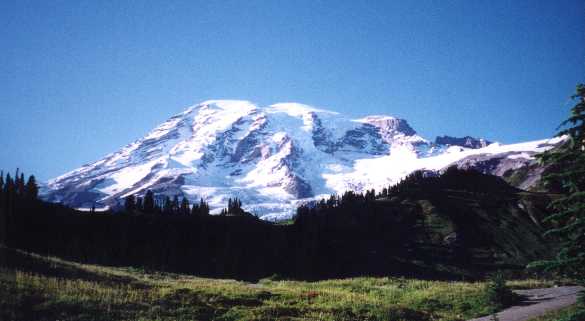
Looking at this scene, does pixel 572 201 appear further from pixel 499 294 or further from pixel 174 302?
pixel 174 302

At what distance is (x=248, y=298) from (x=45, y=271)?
665 inches

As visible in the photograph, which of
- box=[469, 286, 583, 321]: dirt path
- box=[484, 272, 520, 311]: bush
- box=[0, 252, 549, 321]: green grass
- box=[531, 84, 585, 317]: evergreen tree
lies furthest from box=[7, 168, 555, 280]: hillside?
box=[531, 84, 585, 317]: evergreen tree

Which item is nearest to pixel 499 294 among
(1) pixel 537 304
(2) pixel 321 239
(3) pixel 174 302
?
(1) pixel 537 304

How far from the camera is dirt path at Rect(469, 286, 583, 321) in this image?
89.4ft

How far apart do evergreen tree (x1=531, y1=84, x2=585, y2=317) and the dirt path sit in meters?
8.96

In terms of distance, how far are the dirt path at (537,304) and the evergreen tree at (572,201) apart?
896 centimetres

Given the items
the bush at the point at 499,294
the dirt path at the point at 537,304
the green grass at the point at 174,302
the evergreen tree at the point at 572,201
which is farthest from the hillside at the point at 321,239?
the evergreen tree at the point at 572,201

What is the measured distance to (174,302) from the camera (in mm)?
31000

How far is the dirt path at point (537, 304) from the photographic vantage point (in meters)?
27.2

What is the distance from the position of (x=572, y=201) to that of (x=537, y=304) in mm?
15189

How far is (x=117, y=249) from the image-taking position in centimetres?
10006

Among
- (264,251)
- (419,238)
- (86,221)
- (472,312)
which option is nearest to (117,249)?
(86,221)

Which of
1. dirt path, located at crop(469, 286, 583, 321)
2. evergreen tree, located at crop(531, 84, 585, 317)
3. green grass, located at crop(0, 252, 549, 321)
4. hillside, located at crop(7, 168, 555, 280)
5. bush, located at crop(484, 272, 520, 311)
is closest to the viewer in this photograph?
evergreen tree, located at crop(531, 84, 585, 317)

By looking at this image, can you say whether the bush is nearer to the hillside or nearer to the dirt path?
the dirt path
